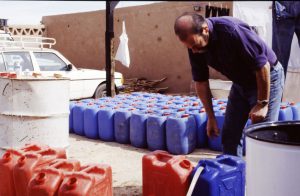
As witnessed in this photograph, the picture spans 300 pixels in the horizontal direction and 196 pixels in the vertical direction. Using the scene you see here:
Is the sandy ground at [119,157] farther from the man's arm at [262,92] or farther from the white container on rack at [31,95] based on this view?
the man's arm at [262,92]

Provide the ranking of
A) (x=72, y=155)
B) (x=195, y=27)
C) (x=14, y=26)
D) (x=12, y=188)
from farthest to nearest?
(x=14, y=26) < (x=72, y=155) < (x=12, y=188) < (x=195, y=27)

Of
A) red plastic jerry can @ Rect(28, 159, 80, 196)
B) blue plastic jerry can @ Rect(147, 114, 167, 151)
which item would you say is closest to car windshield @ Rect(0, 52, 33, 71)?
blue plastic jerry can @ Rect(147, 114, 167, 151)

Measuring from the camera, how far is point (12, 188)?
337cm

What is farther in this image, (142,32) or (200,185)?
(142,32)

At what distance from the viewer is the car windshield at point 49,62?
28.1 feet

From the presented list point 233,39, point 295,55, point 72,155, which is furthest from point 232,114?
point 295,55

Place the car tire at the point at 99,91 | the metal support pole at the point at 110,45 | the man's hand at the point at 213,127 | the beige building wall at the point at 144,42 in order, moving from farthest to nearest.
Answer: the beige building wall at the point at 144,42, the car tire at the point at 99,91, the metal support pole at the point at 110,45, the man's hand at the point at 213,127

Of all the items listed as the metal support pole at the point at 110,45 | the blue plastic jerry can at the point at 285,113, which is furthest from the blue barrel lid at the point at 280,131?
the metal support pole at the point at 110,45

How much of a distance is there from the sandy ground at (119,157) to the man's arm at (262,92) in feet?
5.21

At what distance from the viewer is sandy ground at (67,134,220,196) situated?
4.27 m

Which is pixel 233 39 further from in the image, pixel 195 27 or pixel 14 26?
pixel 14 26

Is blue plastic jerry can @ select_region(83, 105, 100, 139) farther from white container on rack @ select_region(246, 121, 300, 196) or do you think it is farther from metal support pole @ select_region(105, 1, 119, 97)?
white container on rack @ select_region(246, 121, 300, 196)

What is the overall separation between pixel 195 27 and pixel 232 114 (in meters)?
0.99

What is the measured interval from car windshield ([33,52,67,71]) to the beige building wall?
187 inches
